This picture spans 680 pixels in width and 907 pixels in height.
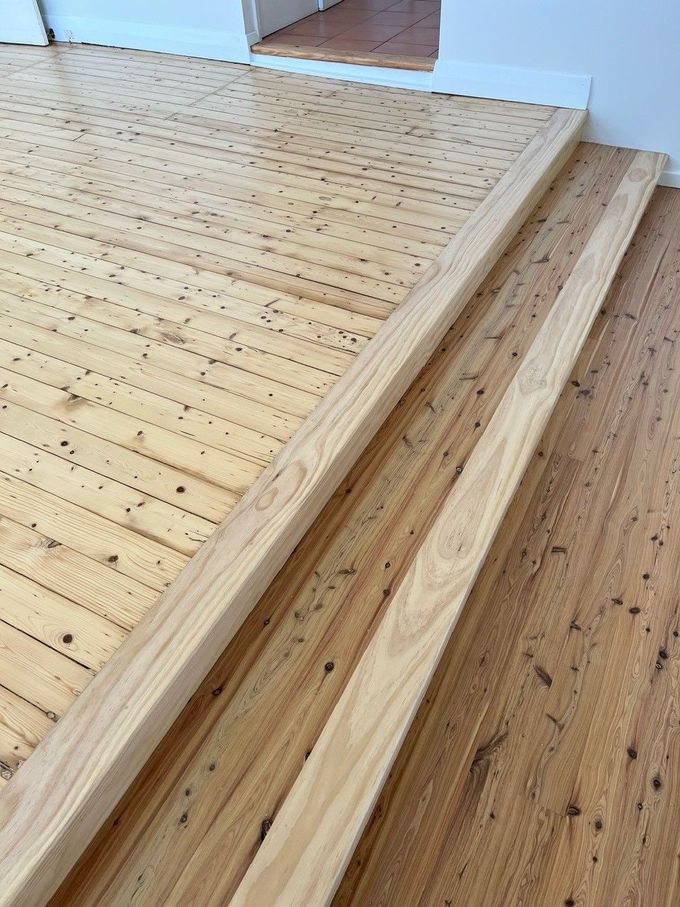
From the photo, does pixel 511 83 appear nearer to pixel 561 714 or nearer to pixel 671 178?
pixel 671 178

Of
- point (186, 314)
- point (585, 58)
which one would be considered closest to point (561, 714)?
point (186, 314)

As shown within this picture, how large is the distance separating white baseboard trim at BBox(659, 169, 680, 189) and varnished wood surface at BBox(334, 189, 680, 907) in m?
1.58

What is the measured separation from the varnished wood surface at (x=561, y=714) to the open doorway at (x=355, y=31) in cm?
251

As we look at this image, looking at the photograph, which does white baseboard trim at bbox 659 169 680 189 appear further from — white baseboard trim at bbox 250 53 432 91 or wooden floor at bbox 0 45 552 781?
white baseboard trim at bbox 250 53 432 91

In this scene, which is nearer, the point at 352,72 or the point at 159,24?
the point at 352,72

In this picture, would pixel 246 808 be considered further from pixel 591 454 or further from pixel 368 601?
pixel 591 454

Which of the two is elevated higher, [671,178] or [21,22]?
[21,22]

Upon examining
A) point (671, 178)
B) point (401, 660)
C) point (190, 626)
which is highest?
point (190, 626)

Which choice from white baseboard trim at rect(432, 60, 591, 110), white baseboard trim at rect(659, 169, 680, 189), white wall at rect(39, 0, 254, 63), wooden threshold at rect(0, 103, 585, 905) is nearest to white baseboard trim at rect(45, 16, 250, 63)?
white wall at rect(39, 0, 254, 63)

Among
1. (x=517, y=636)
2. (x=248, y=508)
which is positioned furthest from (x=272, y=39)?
(x=517, y=636)

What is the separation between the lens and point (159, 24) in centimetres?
415

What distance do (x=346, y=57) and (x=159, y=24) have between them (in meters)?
1.21

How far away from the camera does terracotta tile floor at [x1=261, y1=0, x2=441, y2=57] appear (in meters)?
3.84

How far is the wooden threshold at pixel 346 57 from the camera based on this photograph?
140 inches
